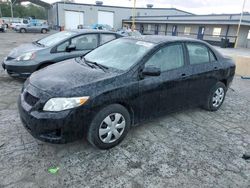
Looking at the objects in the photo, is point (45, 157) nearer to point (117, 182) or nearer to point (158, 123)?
point (117, 182)

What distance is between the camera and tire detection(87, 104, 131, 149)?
9.75 ft

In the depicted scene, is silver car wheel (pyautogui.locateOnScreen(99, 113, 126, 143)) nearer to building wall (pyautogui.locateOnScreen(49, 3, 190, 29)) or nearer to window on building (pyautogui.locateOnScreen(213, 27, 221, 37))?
window on building (pyautogui.locateOnScreen(213, 27, 221, 37))

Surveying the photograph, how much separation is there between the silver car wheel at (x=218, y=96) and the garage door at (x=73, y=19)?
4094 centimetres

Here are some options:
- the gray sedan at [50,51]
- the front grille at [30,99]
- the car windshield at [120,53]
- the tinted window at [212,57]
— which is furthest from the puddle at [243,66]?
the front grille at [30,99]

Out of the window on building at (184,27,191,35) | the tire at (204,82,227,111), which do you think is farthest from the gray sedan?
the window on building at (184,27,191,35)

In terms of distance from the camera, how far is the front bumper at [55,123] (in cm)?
270

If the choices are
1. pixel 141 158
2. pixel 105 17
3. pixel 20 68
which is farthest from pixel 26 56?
pixel 105 17

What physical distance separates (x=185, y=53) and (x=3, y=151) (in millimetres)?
3367

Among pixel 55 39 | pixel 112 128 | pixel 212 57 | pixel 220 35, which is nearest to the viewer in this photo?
pixel 112 128

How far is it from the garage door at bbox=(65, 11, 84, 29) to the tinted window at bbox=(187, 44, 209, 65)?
4092 centimetres

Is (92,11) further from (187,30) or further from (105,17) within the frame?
(187,30)

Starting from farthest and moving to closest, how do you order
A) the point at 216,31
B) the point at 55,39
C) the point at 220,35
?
the point at 216,31 → the point at 220,35 → the point at 55,39

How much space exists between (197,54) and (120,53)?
62.8 inches

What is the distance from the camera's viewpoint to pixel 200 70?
13.8 feet
